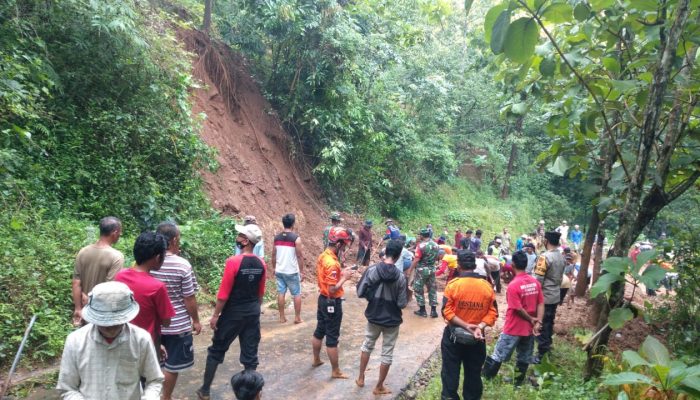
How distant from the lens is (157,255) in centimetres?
363

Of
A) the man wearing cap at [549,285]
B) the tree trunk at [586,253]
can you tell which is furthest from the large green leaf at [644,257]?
the tree trunk at [586,253]

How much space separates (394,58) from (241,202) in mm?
7568

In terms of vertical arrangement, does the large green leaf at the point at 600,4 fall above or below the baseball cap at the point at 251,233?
above

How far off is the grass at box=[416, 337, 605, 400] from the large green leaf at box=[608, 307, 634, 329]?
1063 millimetres

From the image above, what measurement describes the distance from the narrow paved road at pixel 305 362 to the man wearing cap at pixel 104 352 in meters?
2.38

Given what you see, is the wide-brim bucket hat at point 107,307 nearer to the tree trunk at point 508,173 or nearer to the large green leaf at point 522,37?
the large green leaf at point 522,37

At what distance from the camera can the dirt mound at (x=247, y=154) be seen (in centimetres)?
1174

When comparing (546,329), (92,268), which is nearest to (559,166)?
(546,329)

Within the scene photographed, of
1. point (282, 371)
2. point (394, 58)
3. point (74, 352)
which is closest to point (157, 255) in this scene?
point (74, 352)

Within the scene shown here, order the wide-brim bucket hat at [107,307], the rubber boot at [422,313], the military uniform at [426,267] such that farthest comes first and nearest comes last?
the rubber boot at [422,313] → the military uniform at [426,267] → the wide-brim bucket hat at [107,307]

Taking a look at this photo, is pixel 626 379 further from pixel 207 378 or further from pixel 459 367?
pixel 207 378

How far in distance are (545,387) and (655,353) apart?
1638 millimetres

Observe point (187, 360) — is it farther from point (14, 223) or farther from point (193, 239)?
point (193, 239)

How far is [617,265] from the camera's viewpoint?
12.6ft
